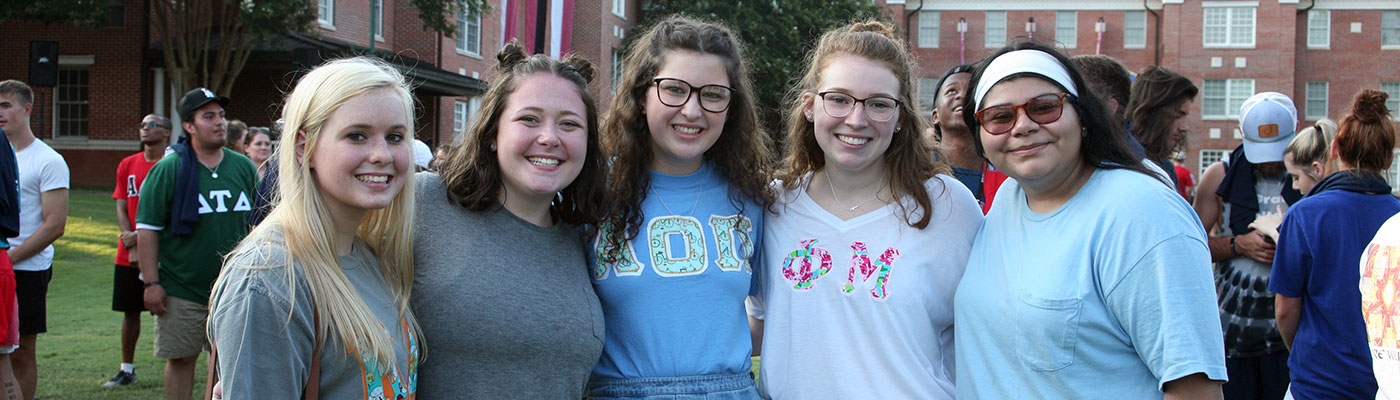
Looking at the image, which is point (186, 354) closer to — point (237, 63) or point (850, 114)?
point (850, 114)

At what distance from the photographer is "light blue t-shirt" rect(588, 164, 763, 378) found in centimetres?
263

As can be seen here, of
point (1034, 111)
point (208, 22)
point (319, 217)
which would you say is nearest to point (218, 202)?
point (319, 217)

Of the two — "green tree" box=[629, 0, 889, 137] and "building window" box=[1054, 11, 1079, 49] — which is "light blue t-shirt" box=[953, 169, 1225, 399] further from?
"building window" box=[1054, 11, 1079, 49]

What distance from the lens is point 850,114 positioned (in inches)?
108

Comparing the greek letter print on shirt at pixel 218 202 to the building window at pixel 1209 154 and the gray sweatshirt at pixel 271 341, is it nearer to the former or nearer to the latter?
the gray sweatshirt at pixel 271 341

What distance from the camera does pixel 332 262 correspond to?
2.18 meters

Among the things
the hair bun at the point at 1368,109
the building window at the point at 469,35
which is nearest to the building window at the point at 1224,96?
the building window at the point at 469,35

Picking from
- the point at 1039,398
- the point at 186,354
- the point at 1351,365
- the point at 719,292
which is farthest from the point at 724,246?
the point at 186,354

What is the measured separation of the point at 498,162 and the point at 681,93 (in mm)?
577

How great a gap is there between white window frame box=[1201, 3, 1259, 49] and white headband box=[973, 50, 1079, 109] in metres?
40.9

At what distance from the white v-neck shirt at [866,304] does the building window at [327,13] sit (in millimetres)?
21119

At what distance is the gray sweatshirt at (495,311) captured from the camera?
7.91ft

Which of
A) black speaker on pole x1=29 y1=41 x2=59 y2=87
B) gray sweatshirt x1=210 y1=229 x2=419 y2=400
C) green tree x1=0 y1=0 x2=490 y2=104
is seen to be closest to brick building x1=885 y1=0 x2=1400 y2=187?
green tree x1=0 y1=0 x2=490 y2=104

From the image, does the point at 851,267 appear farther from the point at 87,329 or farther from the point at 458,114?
the point at 458,114
